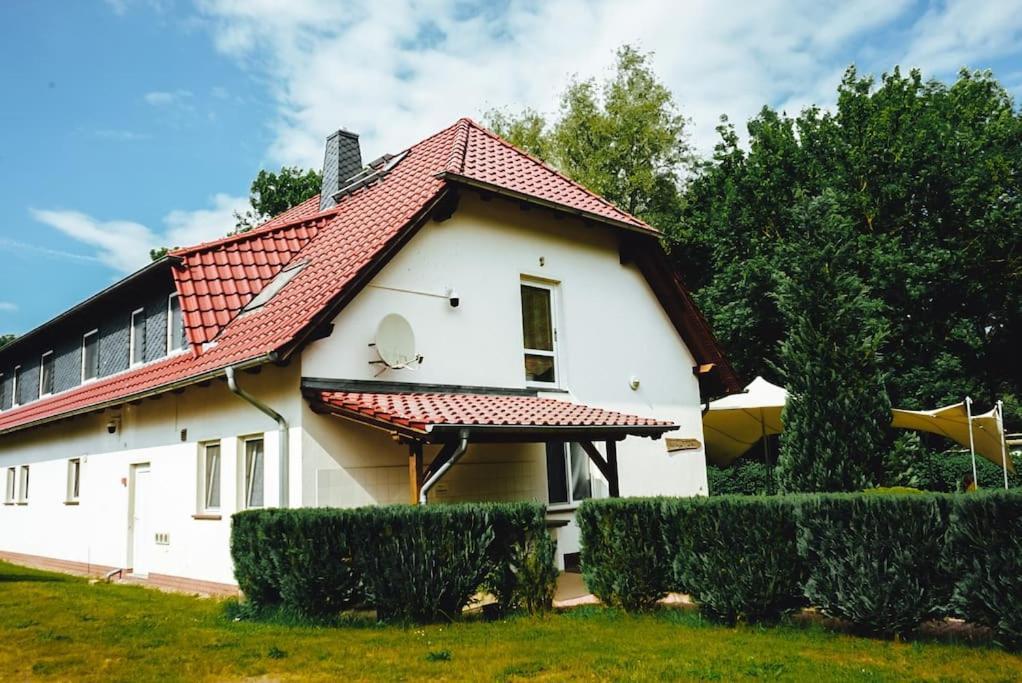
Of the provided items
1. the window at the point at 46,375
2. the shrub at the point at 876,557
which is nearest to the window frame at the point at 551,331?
the shrub at the point at 876,557

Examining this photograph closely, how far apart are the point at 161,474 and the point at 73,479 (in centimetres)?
525

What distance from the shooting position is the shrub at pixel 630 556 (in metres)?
8.93

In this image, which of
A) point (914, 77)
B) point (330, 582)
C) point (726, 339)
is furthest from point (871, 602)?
point (914, 77)

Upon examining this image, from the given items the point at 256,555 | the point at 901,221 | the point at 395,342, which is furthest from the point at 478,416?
the point at 901,221

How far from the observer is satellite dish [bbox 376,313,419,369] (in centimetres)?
1099

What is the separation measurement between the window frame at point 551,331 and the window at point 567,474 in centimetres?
107

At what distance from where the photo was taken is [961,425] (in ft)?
62.9

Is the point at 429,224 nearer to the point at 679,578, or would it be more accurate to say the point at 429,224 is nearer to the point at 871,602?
the point at 679,578

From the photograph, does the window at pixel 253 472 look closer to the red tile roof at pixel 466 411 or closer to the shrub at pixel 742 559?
the red tile roof at pixel 466 411

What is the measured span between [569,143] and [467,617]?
28.4m

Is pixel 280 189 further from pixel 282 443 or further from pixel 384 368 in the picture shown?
pixel 282 443

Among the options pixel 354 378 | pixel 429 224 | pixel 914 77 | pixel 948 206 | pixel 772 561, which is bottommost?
pixel 772 561

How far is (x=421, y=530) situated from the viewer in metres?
8.66

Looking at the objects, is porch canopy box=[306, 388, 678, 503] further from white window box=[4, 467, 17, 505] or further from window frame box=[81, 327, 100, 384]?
white window box=[4, 467, 17, 505]
